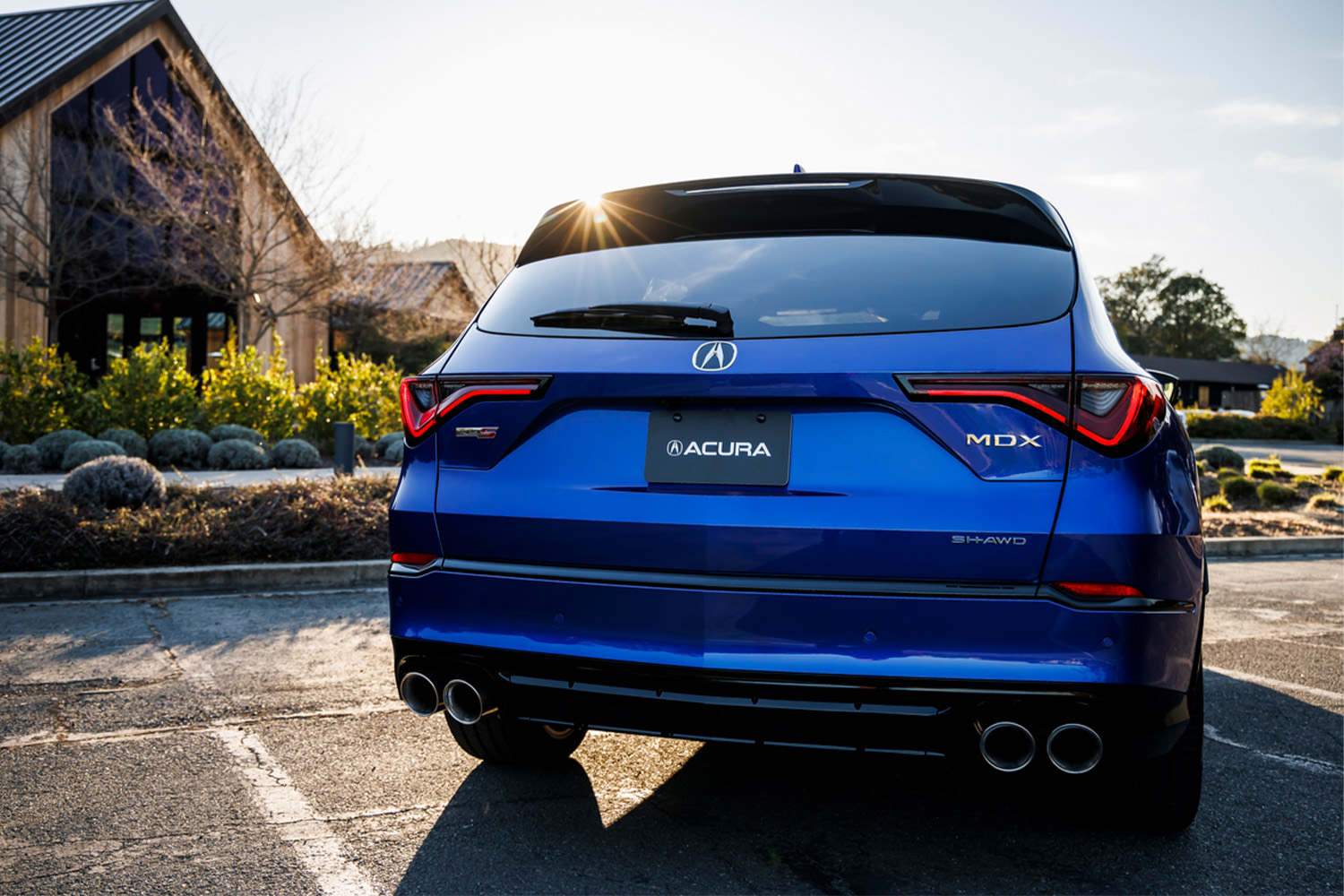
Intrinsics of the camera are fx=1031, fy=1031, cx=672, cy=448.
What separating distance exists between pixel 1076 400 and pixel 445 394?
159 cm

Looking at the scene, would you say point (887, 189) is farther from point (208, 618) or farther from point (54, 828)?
point (208, 618)

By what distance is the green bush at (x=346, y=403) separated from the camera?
52.4 feet

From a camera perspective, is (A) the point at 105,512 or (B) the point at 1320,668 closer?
(B) the point at 1320,668

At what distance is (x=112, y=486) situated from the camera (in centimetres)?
787

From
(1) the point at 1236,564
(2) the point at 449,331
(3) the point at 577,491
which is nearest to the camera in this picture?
(3) the point at 577,491

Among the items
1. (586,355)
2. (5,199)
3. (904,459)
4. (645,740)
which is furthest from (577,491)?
(5,199)

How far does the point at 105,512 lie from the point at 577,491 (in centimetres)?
618

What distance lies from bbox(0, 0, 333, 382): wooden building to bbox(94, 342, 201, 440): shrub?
24.5 ft

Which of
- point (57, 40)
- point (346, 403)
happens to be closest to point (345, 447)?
point (346, 403)

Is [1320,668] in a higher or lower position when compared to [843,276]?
lower

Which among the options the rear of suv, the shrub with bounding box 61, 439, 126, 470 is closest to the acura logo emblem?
the rear of suv

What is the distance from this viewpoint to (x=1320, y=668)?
539 centimetres

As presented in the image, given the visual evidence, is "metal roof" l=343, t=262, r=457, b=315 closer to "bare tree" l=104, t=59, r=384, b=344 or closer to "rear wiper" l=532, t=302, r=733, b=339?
"bare tree" l=104, t=59, r=384, b=344

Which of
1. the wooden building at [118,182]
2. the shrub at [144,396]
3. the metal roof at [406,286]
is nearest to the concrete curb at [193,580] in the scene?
the shrub at [144,396]
